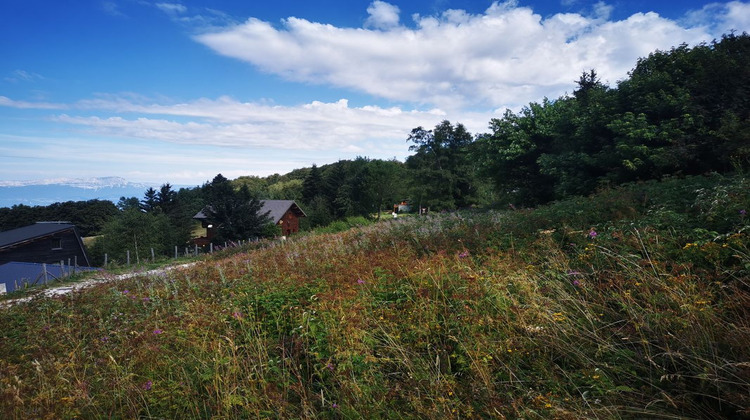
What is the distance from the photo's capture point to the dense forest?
12.5 m

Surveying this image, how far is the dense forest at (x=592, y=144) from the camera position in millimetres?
12461

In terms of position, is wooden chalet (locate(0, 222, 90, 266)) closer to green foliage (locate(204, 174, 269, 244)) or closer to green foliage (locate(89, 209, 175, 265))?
green foliage (locate(89, 209, 175, 265))

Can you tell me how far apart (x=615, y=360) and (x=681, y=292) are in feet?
2.72

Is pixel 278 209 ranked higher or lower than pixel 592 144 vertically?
lower

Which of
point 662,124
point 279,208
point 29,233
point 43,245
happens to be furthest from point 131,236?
point 662,124

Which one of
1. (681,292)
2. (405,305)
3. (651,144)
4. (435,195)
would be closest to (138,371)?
(405,305)

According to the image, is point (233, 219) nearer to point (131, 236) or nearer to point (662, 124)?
point (131, 236)

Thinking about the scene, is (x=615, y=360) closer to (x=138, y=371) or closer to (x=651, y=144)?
(x=138, y=371)

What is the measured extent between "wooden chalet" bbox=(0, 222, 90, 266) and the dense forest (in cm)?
368

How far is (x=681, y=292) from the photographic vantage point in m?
2.65

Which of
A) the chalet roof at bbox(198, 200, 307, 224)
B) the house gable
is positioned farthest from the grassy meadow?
the chalet roof at bbox(198, 200, 307, 224)

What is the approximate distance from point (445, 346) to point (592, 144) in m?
17.6

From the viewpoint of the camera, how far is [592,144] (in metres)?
16.6

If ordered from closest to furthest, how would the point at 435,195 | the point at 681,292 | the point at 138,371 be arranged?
the point at 681,292
the point at 138,371
the point at 435,195
